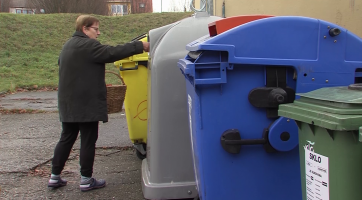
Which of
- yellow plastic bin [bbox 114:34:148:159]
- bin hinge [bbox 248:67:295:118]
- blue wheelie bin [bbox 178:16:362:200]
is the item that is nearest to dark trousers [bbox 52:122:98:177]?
yellow plastic bin [bbox 114:34:148:159]

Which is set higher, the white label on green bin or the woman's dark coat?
the woman's dark coat

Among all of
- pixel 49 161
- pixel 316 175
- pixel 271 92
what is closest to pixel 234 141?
pixel 271 92

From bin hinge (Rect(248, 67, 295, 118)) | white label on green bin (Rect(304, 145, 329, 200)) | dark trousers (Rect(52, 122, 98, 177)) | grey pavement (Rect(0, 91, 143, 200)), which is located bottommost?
grey pavement (Rect(0, 91, 143, 200))

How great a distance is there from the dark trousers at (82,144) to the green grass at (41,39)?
8.62m

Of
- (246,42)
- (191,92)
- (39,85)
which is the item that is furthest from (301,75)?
(39,85)

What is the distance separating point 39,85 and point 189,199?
10.1 m

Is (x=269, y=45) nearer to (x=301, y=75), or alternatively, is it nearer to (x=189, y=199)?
(x=301, y=75)

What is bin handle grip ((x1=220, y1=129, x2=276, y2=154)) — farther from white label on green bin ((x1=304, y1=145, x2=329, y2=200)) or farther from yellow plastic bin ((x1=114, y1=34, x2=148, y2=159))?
yellow plastic bin ((x1=114, y1=34, x2=148, y2=159))

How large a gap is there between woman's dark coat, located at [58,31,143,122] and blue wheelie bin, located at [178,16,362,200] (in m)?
1.49

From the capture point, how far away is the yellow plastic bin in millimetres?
4340

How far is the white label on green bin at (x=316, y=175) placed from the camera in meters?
1.75

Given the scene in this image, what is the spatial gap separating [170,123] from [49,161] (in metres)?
2.50

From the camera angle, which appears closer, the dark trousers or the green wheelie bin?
the green wheelie bin

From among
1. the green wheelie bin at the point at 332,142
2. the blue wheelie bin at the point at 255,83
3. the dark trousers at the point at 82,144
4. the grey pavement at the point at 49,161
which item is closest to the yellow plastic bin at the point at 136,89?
the grey pavement at the point at 49,161
